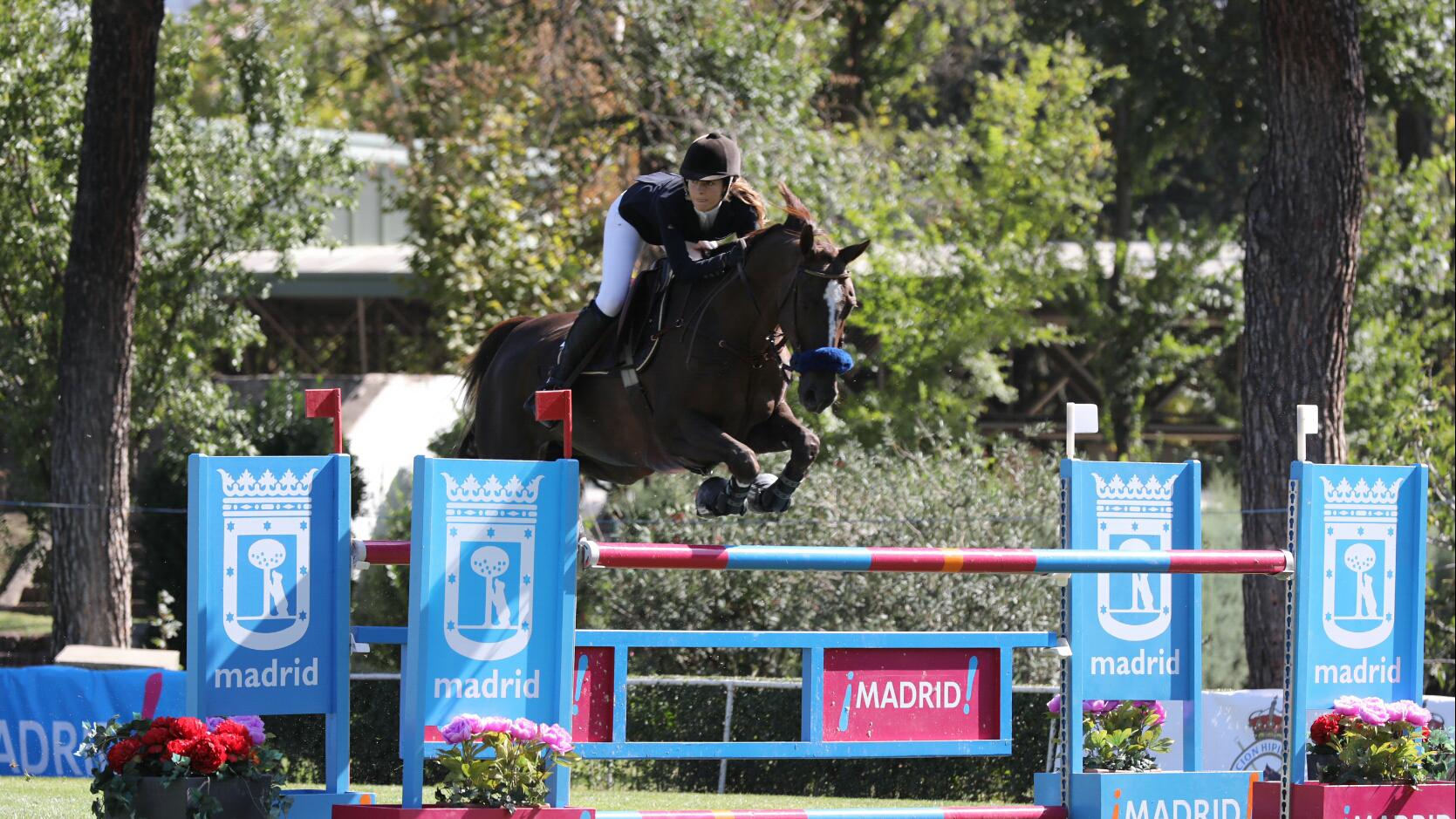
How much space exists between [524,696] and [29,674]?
15.1 ft

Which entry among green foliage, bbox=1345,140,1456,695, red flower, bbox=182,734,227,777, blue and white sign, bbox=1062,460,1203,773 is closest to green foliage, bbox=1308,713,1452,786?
blue and white sign, bbox=1062,460,1203,773

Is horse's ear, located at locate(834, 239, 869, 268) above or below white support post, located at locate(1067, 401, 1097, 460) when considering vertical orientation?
above

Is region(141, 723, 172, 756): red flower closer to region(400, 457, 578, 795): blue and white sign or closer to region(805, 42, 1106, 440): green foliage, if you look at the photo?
region(400, 457, 578, 795): blue and white sign

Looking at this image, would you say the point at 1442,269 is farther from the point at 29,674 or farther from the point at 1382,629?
the point at 29,674

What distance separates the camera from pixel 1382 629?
15.9ft

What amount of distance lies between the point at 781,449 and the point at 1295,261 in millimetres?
4513

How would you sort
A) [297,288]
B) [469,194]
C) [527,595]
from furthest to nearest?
[297,288] < [469,194] < [527,595]

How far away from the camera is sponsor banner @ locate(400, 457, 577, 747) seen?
13.0 feet

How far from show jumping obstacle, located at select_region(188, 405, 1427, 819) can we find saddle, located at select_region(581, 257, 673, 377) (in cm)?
143

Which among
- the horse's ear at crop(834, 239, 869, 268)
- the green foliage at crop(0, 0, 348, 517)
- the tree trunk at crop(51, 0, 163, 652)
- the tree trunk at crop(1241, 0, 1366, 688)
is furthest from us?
the green foliage at crop(0, 0, 348, 517)

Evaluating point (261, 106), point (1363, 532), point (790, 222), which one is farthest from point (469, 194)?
point (1363, 532)

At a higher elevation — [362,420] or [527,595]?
[362,420]

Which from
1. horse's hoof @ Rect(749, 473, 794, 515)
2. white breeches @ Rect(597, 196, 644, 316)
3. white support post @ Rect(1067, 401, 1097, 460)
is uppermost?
white breeches @ Rect(597, 196, 644, 316)

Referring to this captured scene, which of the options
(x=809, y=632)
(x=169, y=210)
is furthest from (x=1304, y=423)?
(x=169, y=210)
